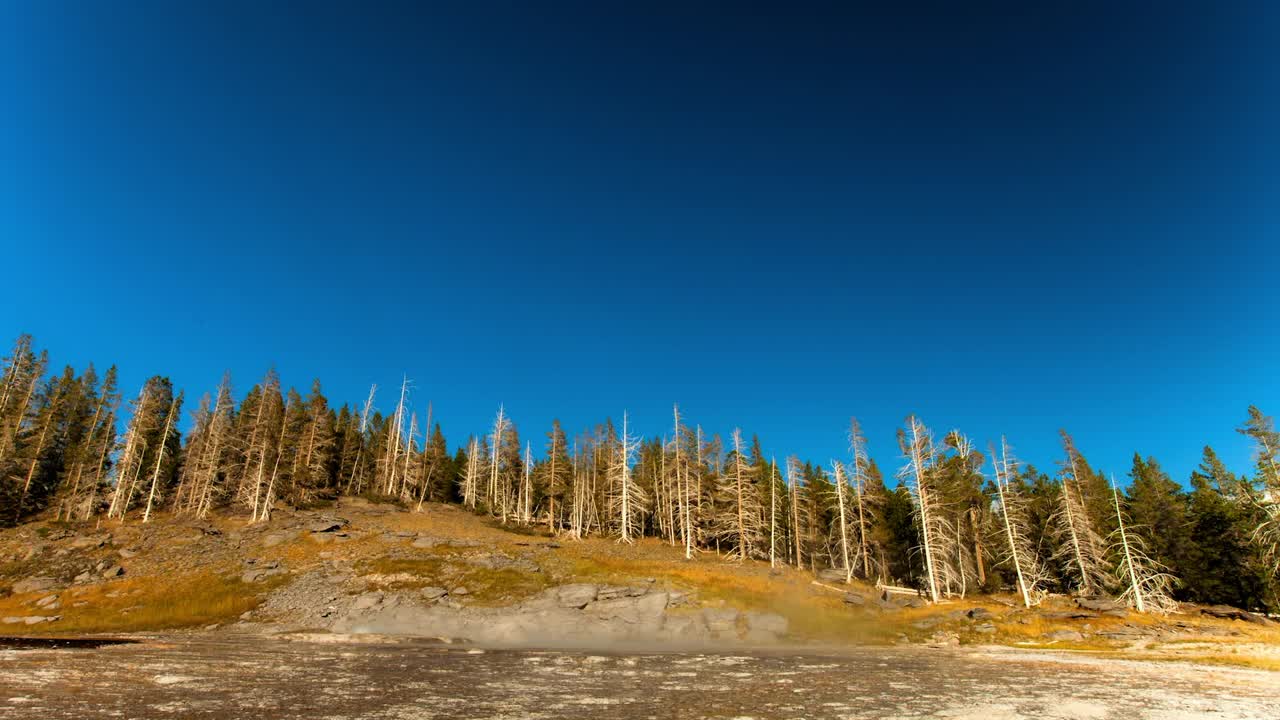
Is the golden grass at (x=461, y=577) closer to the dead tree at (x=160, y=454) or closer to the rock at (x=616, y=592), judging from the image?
the rock at (x=616, y=592)

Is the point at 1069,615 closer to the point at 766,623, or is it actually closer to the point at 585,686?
the point at 766,623

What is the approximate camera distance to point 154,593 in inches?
1789

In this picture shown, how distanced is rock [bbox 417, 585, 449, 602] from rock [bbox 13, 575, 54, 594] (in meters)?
30.5

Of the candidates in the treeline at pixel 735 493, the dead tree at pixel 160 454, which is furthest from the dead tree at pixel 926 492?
the dead tree at pixel 160 454

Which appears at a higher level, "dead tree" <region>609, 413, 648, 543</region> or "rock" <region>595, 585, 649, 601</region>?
"dead tree" <region>609, 413, 648, 543</region>

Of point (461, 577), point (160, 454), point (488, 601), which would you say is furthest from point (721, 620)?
point (160, 454)

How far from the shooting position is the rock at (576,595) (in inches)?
1788

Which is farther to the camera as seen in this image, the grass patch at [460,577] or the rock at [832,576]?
the rock at [832,576]

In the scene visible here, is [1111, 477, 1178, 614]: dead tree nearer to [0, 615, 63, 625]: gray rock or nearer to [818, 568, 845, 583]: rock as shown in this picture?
[818, 568, 845, 583]: rock

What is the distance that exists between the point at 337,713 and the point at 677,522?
76123mm

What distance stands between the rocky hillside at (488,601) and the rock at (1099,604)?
564 millimetres

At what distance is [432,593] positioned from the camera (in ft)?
149

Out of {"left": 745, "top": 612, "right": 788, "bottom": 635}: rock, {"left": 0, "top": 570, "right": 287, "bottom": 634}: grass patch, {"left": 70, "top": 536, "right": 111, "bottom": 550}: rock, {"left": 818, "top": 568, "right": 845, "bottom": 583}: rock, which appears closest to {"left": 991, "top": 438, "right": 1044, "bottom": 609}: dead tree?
{"left": 818, "top": 568, "right": 845, "bottom": 583}: rock

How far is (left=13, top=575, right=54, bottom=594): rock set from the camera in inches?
1827
